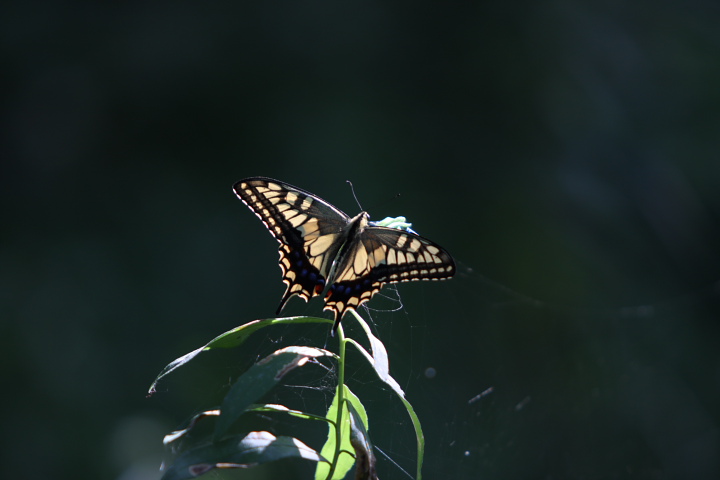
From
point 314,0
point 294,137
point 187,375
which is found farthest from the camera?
point 314,0

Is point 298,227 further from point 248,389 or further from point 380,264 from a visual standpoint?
point 248,389

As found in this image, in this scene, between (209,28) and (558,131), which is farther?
(558,131)

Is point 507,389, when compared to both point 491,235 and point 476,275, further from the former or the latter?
point 491,235

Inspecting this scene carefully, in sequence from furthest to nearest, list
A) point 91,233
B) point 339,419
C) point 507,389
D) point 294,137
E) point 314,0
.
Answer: point 314,0
point 294,137
point 91,233
point 507,389
point 339,419

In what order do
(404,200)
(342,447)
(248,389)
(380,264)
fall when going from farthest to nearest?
1. (404,200)
2. (380,264)
3. (342,447)
4. (248,389)

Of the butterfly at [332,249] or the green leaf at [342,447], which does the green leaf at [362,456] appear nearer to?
the green leaf at [342,447]

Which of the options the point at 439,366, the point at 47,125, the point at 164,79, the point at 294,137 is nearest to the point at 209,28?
the point at 164,79

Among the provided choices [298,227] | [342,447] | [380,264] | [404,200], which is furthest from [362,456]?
[404,200]
